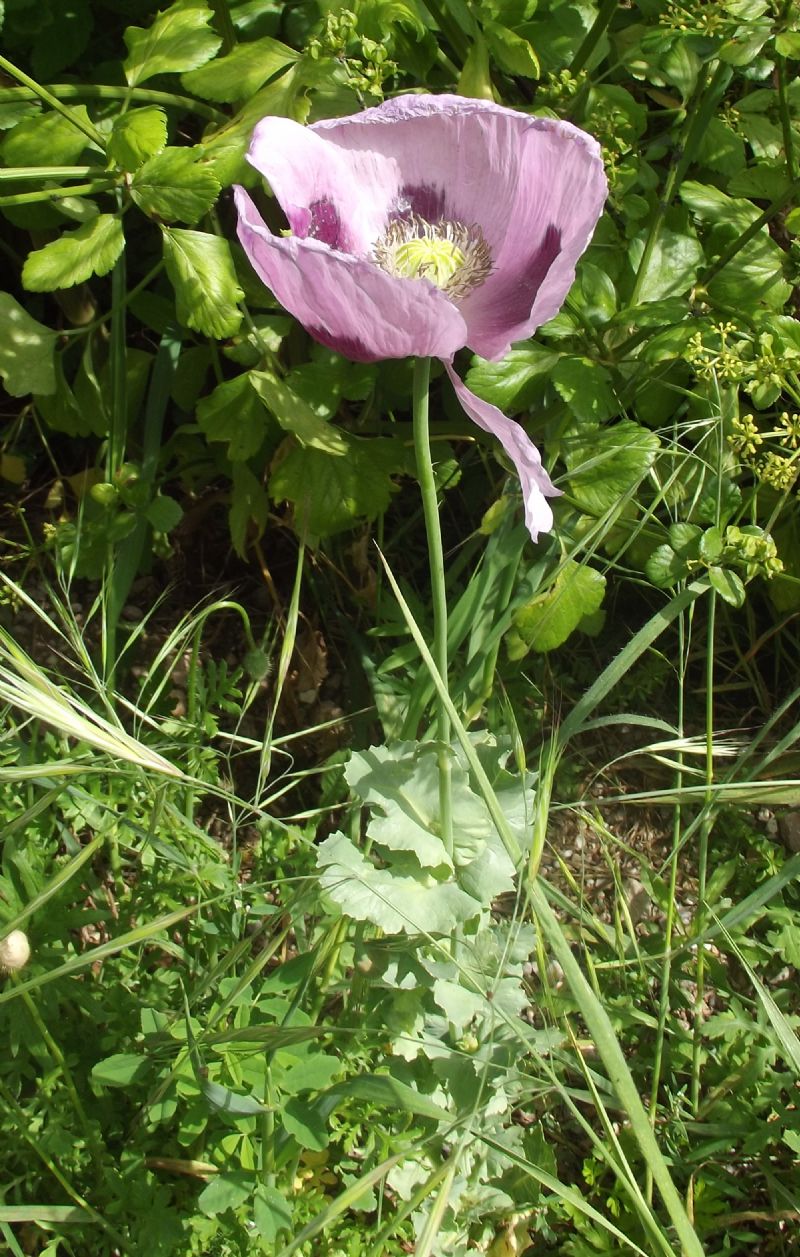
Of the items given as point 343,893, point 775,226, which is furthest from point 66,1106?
point 775,226

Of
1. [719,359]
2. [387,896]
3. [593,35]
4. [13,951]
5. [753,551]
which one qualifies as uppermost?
[593,35]

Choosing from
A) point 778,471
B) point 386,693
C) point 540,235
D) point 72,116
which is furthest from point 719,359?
point 72,116

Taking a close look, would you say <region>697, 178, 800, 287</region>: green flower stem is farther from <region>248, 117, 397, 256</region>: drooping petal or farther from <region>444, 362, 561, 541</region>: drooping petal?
<region>444, 362, 561, 541</region>: drooping petal

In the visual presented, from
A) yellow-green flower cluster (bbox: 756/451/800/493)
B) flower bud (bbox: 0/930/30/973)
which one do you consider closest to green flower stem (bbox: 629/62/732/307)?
yellow-green flower cluster (bbox: 756/451/800/493)

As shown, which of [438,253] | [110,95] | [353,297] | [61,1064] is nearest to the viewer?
[353,297]

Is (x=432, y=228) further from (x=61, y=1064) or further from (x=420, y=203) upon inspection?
(x=61, y=1064)

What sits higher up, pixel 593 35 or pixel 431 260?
pixel 593 35
